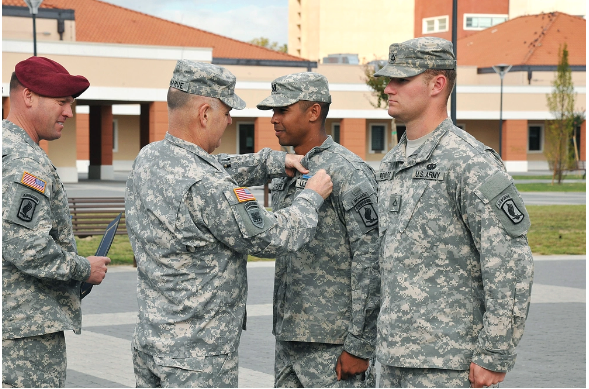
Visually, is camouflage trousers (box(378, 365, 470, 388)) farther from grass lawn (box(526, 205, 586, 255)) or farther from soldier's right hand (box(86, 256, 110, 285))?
grass lawn (box(526, 205, 586, 255))

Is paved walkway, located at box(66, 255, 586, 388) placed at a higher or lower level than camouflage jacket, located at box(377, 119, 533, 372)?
lower

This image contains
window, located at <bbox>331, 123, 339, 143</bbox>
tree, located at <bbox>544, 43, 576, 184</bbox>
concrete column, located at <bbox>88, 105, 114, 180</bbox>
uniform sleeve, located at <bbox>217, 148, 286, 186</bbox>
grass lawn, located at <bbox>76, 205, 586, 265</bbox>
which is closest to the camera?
uniform sleeve, located at <bbox>217, 148, 286, 186</bbox>

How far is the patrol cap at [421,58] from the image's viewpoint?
3.46 m

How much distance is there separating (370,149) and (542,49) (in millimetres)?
15242

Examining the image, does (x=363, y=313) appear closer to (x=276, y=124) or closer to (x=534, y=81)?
(x=276, y=124)

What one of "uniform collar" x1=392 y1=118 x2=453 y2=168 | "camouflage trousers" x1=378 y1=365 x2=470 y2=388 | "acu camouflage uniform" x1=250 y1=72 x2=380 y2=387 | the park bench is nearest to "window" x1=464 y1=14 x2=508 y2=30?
the park bench


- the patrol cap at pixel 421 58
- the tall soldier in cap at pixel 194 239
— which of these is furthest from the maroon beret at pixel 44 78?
the patrol cap at pixel 421 58

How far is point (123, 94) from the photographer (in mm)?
34250

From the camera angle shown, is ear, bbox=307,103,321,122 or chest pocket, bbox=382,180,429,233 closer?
chest pocket, bbox=382,180,429,233

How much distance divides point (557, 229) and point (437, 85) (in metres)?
A: 14.8

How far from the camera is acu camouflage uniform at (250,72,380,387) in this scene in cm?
386

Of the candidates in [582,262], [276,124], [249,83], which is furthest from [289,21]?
[276,124]

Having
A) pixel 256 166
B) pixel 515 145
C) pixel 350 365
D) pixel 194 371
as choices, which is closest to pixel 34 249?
pixel 194 371

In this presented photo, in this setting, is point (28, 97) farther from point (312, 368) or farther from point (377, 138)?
point (377, 138)
